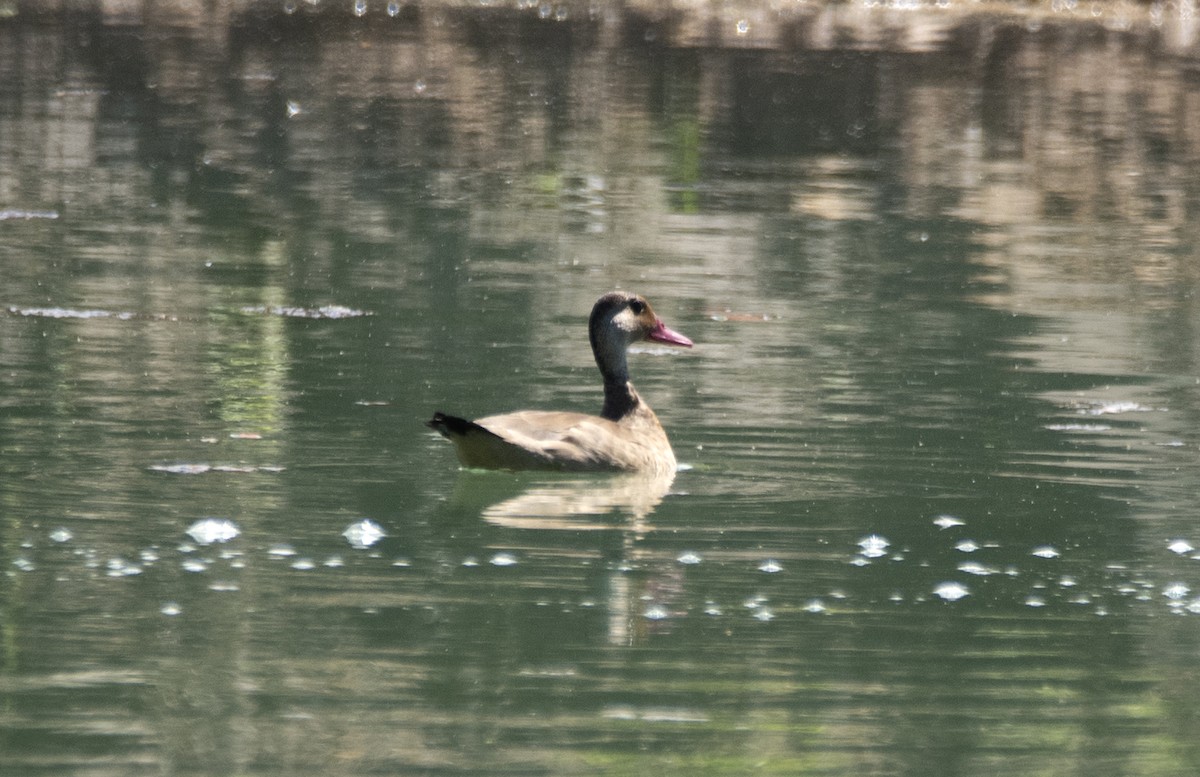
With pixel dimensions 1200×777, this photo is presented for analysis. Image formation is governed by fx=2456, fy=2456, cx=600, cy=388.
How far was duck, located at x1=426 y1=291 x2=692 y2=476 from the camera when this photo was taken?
455 inches

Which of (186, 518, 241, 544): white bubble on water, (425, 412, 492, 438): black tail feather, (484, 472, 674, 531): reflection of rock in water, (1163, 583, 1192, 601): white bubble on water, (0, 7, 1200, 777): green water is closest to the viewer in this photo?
(0, 7, 1200, 777): green water

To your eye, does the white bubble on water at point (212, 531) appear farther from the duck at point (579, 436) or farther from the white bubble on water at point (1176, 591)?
the white bubble on water at point (1176, 591)

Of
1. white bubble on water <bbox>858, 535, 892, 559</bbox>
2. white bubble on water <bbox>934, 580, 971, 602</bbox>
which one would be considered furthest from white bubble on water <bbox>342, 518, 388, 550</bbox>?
white bubble on water <bbox>934, 580, 971, 602</bbox>

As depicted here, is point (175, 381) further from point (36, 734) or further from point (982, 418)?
point (36, 734)

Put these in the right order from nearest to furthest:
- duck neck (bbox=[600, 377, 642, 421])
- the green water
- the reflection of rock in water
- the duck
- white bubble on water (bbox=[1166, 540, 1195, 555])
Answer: the green water < white bubble on water (bbox=[1166, 540, 1195, 555]) < the reflection of rock in water < the duck < duck neck (bbox=[600, 377, 642, 421])

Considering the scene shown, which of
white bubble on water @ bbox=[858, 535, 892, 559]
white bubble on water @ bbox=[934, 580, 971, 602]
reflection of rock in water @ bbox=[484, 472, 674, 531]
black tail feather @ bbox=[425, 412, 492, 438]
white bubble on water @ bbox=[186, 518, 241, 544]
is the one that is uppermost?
black tail feather @ bbox=[425, 412, 492, 438]

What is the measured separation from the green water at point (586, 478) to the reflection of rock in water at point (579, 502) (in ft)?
0.13

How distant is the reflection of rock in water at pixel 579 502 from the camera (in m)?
10.8

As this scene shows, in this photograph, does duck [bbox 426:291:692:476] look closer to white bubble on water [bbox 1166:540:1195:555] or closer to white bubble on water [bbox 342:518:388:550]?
white bubble on water [bbox 342:518:388:550]

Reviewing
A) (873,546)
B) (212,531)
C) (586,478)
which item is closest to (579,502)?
(586,478)

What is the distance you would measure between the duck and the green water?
0.15 m

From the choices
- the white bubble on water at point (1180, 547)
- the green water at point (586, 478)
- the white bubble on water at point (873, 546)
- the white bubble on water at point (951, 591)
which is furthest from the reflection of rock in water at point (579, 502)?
the white bubble on water at point (1180, 547)

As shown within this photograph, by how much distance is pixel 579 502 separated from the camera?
37.4ft

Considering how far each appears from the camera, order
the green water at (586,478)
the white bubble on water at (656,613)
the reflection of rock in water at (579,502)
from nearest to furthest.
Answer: the green water at (586,478) → the white bubble on water at (656,613) → the reflection of rock in water at (579,502)
